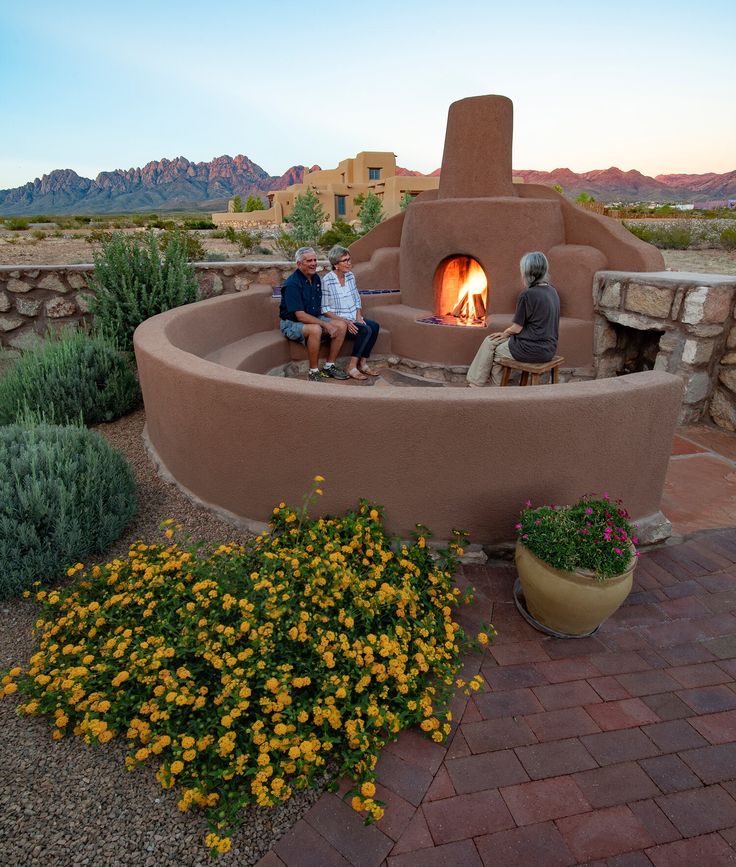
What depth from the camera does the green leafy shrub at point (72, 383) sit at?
4.77 m

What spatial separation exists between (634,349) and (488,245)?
2.23m

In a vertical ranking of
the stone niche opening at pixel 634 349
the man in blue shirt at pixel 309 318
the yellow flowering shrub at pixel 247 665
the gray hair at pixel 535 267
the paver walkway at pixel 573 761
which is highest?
the gray hair at pixel 535 267

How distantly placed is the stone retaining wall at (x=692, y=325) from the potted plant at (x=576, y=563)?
329 cm

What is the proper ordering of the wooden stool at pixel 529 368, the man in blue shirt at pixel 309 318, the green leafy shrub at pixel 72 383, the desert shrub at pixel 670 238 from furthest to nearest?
the desert shrub at pixel 670 238, the man in blue shirt at pixel 309 318, the wooden stool at pixel 529 368, the green leafy shrub at pixel 72 383

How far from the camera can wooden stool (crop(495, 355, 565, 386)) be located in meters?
4.97

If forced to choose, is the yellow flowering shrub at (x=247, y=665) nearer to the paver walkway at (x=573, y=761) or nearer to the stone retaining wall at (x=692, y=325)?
the paver walkway at (x=573, y=761)

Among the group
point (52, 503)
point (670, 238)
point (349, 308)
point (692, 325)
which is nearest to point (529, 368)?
point (692, 325)

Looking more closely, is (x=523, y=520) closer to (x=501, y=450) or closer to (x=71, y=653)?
(x=501, y=450)

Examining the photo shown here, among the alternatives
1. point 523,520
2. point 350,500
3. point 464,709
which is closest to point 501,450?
point 523,520

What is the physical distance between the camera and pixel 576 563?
2.59m

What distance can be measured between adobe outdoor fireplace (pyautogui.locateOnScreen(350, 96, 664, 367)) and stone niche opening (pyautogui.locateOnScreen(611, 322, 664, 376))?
45 cm

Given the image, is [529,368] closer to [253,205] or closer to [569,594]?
[569,594]

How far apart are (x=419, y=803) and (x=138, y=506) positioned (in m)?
2.68

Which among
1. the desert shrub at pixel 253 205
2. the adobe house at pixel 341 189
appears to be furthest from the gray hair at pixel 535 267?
the desert shrub at pixel 253 205
